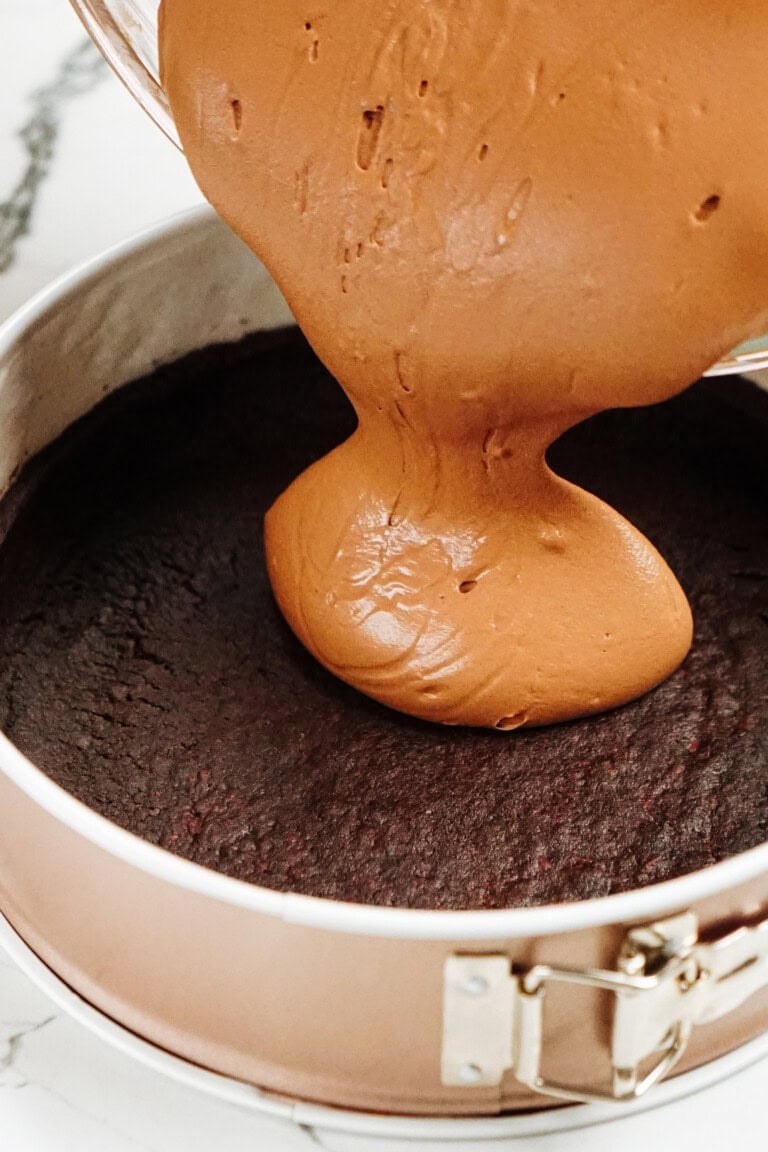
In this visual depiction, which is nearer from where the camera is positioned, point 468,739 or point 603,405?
point 603,405

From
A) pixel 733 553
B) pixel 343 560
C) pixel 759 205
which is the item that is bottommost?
pixel 733 553

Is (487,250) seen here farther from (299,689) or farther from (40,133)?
(40,133)

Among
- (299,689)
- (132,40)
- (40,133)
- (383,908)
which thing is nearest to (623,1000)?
(383,908)

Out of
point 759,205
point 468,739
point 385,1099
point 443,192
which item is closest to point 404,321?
point 443,192

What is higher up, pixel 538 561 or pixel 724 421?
pixel 538 561

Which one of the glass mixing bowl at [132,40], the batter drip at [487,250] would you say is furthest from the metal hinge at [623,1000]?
the glass mixing bowl at [132,40]

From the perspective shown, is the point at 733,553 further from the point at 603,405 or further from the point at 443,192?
the point at 443,192

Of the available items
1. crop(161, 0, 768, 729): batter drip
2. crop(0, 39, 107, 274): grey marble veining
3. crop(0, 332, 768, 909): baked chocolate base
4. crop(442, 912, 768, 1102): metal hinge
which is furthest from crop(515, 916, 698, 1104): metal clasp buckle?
crop(0, 39, 107, 274): grey marble veining

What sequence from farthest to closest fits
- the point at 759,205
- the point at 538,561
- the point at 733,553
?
the point at 733,553 → the point at 538,561 → the point at 759,205
